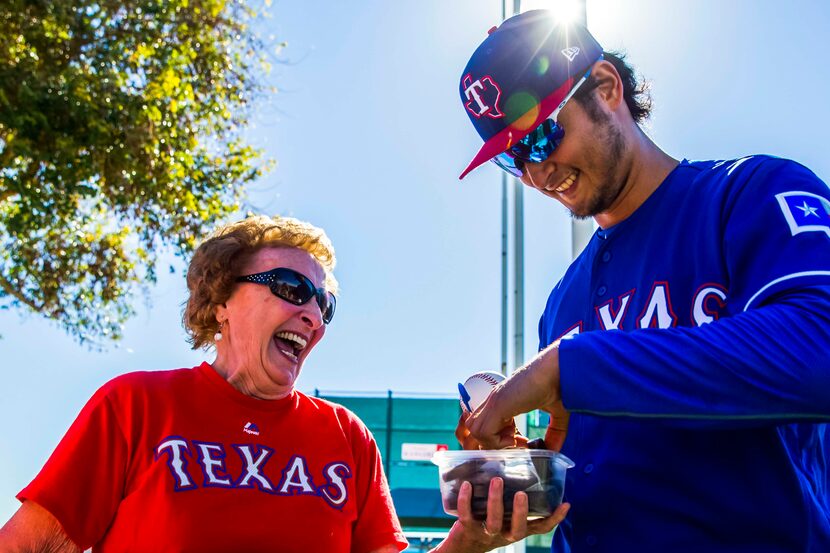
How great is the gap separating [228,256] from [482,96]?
1634 mm

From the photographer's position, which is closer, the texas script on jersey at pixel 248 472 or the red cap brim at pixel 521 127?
the red cap brim at pixel 521 127

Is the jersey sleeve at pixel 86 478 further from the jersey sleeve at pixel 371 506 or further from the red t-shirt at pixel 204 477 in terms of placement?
the jersey sleeve at pixel 371 506

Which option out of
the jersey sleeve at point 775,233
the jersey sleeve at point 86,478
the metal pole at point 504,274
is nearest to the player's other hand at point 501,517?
the jersey sleeve at point 775,233

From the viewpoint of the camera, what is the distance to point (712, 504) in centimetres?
193

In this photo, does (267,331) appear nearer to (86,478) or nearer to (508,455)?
(86,478)

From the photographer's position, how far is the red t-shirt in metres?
2.90

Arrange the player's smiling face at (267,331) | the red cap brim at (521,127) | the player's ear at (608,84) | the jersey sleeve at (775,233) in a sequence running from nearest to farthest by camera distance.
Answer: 1. the jersey sleeve at (775,233)
2. the red cap brim at (521,127)
3. the player's ear at (608,84)
4. the player's smiling face at (267,331)

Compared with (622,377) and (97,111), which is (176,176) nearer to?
(97,111)

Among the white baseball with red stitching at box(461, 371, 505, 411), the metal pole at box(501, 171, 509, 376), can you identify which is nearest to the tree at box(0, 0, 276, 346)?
the metal pole at box(501, 171, 509, 376)

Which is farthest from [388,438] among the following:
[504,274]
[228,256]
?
[228,256]

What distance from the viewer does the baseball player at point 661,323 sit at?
1.69 metres

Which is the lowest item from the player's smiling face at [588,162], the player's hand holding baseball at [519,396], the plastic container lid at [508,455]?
the plastic container lid at [508,455]

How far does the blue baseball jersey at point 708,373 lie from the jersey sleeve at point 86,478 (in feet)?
4.82

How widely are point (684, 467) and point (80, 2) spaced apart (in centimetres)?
921
